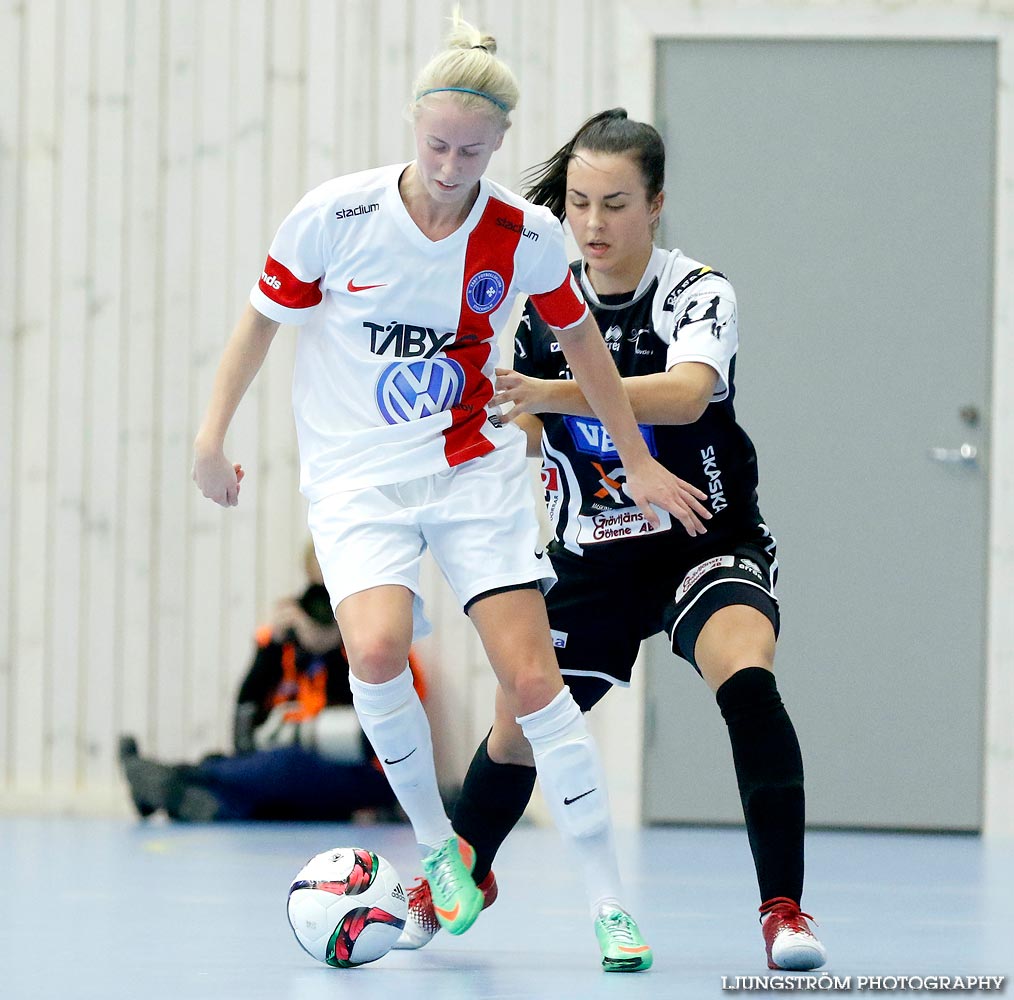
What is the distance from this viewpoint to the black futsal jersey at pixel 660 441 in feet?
10.2

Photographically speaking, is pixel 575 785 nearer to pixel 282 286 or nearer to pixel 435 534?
pixel 435 534

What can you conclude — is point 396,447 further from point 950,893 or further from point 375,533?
point 950,893

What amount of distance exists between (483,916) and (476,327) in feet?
4.66

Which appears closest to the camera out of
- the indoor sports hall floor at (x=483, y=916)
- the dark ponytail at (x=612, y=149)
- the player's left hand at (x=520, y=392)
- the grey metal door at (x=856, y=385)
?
the indoor sports hall floor at (x=483, y=916)

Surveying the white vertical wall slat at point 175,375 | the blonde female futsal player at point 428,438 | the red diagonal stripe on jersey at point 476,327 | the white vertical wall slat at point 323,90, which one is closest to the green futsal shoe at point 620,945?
the blonde female futsal player at point 428,438

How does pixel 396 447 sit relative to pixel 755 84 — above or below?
below

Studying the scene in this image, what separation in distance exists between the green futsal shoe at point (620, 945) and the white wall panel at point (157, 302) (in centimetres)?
334

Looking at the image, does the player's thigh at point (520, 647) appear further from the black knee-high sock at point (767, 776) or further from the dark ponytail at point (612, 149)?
Result: the dark ponytail at point (612, 149)

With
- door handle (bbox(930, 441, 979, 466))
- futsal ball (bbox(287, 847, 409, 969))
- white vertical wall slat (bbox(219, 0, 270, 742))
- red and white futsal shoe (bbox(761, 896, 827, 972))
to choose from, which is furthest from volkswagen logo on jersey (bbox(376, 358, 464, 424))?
door handle (bbox(930, 441, 979, 466))

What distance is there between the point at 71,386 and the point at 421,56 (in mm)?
1834

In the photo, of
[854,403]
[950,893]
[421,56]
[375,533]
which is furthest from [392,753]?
[421,56]

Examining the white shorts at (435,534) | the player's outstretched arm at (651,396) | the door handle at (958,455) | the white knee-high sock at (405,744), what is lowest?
the white knee-high sock at (405,744)

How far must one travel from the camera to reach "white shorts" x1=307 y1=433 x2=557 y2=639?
2.82 meters

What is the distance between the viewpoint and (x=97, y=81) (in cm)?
631
